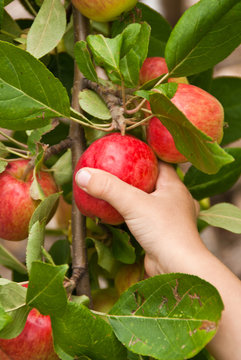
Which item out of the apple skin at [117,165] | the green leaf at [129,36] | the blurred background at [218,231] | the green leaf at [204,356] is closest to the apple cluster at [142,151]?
the apple skin at [117,165]

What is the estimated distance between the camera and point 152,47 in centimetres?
81

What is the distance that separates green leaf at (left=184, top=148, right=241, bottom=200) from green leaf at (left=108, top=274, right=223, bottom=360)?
1.04ft

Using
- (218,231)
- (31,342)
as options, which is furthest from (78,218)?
(218,231)

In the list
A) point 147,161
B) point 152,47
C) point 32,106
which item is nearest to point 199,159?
point 147,161

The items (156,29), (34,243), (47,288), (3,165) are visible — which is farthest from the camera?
(156,29)

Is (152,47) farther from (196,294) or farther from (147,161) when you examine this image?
(196,294)

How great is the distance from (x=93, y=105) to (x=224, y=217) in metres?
0.27

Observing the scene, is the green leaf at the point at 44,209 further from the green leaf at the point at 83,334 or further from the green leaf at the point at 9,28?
the green leaf at the point at 9,28

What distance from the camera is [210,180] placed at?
827 millimetres

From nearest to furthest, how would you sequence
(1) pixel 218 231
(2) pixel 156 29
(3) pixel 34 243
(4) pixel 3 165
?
(3) pixel 34 243 → (4) pixel 3 165 → (2) pixel 156 29 → (1) pixel 218 231

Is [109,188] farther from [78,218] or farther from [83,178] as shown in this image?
[78,218]

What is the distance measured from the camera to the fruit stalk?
0.68m

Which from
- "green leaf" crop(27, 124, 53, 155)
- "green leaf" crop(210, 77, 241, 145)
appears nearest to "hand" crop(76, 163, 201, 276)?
"green leaf" crop(27, 124, 53, 155)

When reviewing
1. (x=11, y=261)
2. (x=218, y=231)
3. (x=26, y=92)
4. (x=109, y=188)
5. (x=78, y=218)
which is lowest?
(x=218, y=231)
